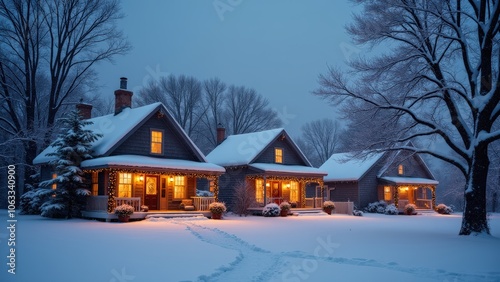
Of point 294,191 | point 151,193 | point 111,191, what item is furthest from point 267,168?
point 111,191

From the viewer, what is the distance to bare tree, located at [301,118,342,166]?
70625 millimetres

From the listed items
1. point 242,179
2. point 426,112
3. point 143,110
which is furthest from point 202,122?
point 426,112

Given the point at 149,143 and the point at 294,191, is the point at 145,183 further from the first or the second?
the point at 294,191

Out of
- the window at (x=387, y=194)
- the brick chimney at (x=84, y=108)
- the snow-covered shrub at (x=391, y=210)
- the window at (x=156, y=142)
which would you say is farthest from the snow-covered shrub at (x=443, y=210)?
the brick chimney at (x=84, y=108)

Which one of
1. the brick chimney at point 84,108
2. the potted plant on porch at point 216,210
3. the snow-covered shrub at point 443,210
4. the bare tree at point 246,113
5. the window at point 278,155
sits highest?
the bare tree at point 246,113

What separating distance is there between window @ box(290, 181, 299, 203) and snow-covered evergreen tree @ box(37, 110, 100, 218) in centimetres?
1681

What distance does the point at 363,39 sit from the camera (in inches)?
699

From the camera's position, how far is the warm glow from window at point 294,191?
34.9m

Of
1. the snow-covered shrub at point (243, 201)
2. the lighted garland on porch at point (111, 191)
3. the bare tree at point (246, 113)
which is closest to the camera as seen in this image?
the lighted garland on porch at point (111, 191)

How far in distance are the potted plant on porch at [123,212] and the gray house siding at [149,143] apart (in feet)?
12.9

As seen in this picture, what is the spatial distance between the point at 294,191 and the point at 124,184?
51.0 feet

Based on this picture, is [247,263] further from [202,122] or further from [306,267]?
[202,122]

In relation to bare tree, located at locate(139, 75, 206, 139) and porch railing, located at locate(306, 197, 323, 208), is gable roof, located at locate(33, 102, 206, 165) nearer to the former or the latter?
porch railing, located at locate(306, 197, 323, 208)

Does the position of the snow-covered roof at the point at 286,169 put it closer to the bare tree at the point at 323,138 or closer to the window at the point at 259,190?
the window at the point at 259,190
